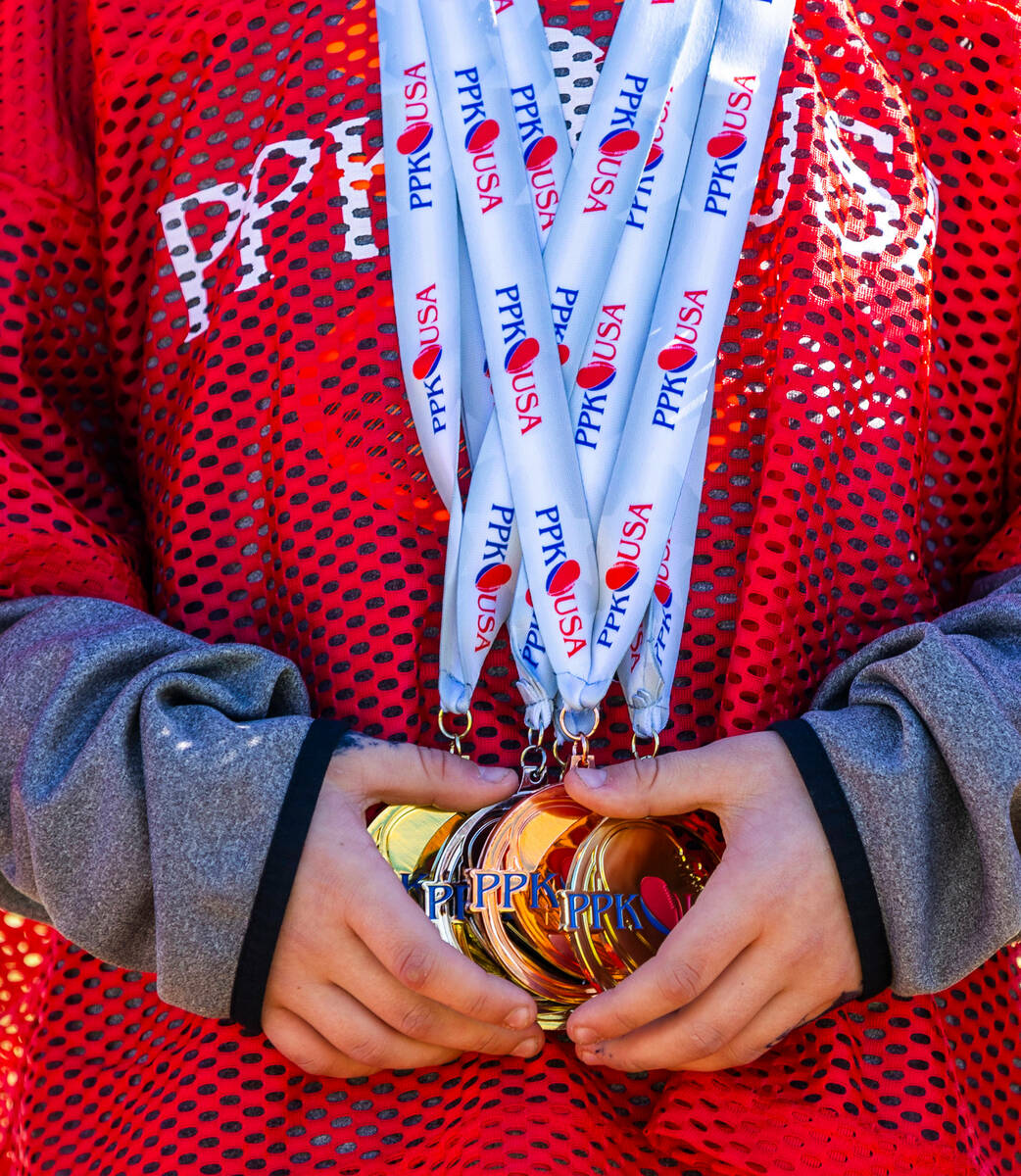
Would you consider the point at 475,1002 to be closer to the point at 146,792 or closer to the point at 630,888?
the point at 630,888

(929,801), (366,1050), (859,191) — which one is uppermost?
(859,191)

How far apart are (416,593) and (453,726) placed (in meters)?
0.12

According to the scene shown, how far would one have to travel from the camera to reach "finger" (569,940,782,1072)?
1.04m

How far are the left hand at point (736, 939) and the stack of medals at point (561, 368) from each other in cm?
7

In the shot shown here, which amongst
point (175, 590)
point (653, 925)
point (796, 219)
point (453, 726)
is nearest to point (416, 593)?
point (453, 726)

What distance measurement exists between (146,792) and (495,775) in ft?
0.95

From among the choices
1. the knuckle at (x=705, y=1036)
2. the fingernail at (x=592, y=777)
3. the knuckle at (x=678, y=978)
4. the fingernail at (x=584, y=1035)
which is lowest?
the fingernail at (x=584, y=1035)

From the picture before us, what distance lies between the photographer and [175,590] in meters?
1.26

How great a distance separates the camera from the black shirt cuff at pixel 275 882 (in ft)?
3.42

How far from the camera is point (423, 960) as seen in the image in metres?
1.03

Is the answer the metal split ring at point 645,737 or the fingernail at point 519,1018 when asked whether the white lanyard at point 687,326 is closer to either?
the metal split ring at point 645,737

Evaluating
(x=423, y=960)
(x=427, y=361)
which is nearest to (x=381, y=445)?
(x=427, y=361)

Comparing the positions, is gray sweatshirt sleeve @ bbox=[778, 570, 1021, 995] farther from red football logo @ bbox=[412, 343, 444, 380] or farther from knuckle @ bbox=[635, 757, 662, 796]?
red football logo @ bbox=[412, 343, 444, 380]

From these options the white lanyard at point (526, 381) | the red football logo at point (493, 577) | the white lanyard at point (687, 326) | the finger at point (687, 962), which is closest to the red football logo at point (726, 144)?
the white lanyard at point (687, 326)
